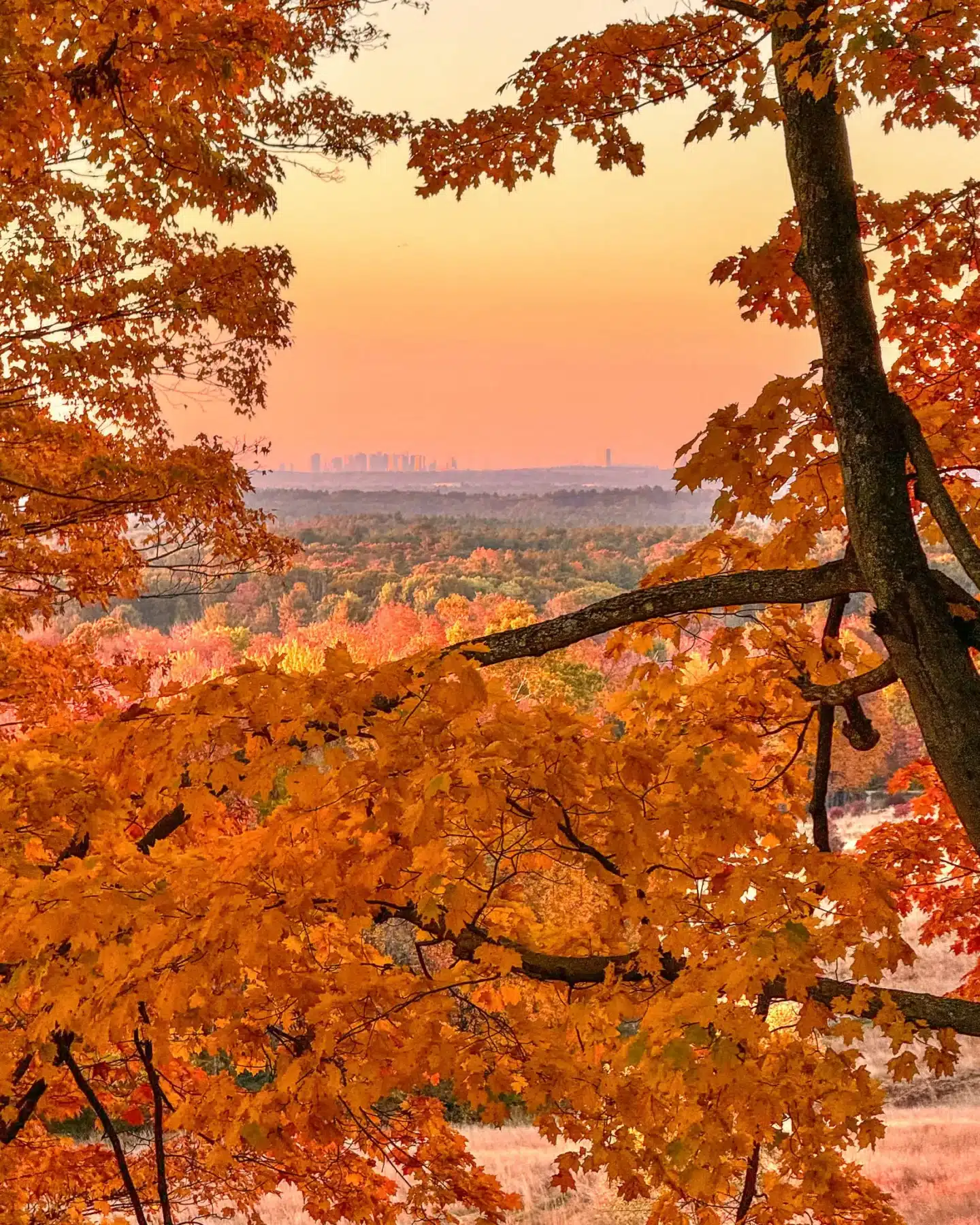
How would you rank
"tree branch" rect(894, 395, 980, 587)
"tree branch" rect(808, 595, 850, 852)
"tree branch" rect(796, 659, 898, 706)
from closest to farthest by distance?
1. "tree branch" rect(894, 395, 980, 587)
2. "tree branch" rect(796, 659, 898, 706)
3. "tree branch" rect(808, 595, 850, 852)

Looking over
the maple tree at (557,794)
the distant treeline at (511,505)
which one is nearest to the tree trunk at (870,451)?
the maple tree at (557,794)

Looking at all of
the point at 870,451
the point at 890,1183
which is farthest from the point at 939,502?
the point at 890,1183

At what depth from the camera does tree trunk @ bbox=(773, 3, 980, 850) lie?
8.79 ft

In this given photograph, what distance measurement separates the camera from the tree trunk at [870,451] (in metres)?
2.68

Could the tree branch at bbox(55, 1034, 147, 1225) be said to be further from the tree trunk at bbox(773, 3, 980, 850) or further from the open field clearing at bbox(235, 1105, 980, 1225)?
the open field clearing at bbox(235, 1105, 980, 1225)

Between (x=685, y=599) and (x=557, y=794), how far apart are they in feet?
2.84

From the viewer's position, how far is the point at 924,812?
678cm

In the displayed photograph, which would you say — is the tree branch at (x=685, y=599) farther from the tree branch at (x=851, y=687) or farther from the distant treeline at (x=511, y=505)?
the distant treeline at (x=511, y=505)

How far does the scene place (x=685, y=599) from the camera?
2.81 metres

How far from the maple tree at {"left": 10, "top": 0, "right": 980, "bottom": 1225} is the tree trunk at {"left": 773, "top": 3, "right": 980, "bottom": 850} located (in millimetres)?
12

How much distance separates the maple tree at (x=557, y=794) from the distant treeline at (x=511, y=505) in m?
98.9

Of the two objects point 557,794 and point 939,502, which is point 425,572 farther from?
point 557,794

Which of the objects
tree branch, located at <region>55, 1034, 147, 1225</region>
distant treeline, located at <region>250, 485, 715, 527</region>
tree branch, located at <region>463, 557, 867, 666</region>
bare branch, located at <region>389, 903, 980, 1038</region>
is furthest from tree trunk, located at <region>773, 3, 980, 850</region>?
distant treeline, located at <region>250, 485, 715, 527</region>

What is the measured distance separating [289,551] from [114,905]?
16.2ft
